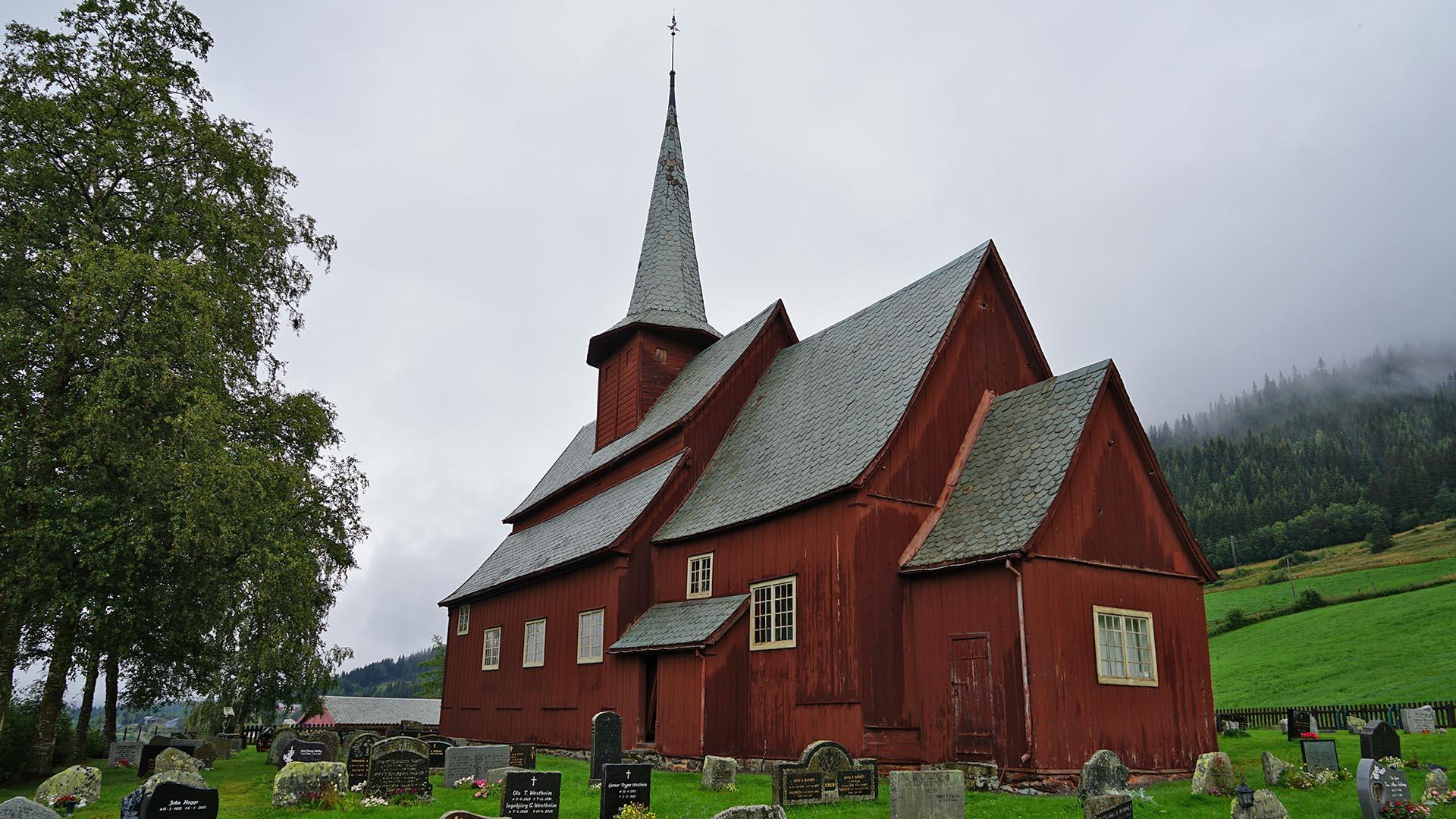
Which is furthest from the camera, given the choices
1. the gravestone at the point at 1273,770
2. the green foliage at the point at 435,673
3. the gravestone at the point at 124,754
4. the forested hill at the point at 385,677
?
the forested hill at the point at 385,677

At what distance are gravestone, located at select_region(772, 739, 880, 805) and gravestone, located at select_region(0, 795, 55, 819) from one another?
784 cm

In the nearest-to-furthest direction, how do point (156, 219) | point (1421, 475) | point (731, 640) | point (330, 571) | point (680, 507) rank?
point (731, 640), point (156, 219), point (680, 507), point (330, 571), point (1421, 475)

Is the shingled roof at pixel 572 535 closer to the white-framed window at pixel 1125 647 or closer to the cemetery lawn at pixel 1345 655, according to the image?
the white-framed window at pixel 1125 647

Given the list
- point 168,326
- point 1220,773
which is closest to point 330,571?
point 168,326

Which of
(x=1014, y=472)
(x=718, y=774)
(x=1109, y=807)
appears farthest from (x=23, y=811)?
(x=1014, y=472)

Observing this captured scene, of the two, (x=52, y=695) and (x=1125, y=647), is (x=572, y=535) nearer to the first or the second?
(x=52, y=695)

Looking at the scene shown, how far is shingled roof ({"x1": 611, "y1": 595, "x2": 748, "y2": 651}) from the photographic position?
17.9m

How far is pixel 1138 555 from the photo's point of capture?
1579 centimetres

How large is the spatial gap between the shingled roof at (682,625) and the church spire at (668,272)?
35.7ft

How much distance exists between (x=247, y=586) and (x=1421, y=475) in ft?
436

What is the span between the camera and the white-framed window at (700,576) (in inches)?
778

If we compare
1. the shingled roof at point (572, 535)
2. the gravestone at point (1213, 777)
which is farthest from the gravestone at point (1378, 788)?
the shingled roof at point (572, 535)

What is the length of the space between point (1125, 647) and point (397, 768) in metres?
11.7

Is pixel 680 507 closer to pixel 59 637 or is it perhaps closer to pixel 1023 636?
pixel 1023 636
